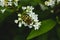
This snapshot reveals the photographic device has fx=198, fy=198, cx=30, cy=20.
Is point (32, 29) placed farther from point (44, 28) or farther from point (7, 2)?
point (7, 2)

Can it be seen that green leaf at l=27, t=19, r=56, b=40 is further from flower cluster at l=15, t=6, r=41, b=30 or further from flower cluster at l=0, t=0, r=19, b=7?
flower cluster at l=0, t=0, r=19, b=7

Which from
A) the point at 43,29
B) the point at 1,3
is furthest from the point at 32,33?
the point at 1,3

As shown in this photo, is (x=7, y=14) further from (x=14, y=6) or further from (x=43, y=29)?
(x=43, y=29)

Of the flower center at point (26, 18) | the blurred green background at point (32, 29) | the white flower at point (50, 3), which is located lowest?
the blurred green background at point (32, 29)

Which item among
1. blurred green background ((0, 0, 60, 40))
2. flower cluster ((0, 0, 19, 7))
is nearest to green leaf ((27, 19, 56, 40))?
blurred green background ((0, 0, 60, 40))

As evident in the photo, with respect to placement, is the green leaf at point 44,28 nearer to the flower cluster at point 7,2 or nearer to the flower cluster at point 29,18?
the flower cluster at point 29,18

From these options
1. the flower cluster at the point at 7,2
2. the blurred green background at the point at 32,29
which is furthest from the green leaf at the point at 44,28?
the flower cluster at the point at 7,2
